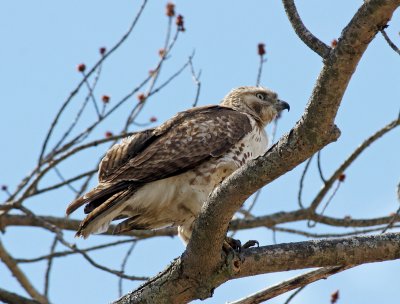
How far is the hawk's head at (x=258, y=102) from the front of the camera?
31.1 feet

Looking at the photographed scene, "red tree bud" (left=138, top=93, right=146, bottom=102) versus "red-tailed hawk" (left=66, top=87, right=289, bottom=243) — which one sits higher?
"red tree bud" (left=138, top=93, right=146, bottom=102)

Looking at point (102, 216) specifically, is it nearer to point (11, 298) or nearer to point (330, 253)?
point (11, 298)

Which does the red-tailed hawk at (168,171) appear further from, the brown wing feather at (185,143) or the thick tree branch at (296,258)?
the thick tree branch at (296,258)

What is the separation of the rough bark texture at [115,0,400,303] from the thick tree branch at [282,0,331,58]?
103 mm

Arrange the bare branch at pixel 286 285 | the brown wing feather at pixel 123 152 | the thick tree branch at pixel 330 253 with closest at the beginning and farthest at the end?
the thick tree branch at pixel 330 253 → the bare branch at pixel 286 285 → the brown wing feather at pixel 123 152

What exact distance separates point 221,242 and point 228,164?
181 centimetres

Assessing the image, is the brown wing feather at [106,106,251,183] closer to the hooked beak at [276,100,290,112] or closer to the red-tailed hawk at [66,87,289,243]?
the red-tailed hawk at [66,87,289,243]

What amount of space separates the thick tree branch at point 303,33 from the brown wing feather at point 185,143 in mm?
2554

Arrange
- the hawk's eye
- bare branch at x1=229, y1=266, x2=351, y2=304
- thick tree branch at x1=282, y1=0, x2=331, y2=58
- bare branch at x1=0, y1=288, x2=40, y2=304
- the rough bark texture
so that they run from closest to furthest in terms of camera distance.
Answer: the rough bark texture, thick tree branch at x1=282, y1=0, x2=331, y2=58, bare branch at x1=229, y1=266, x2=351, y2=304, bare branch at x1=0, y1=288, x2=40, y2=304, the hawk's eye

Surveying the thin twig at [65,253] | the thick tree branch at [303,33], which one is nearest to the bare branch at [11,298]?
the thin twig at [65,253]

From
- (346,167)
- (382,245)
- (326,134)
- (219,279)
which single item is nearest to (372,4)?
(326,134)

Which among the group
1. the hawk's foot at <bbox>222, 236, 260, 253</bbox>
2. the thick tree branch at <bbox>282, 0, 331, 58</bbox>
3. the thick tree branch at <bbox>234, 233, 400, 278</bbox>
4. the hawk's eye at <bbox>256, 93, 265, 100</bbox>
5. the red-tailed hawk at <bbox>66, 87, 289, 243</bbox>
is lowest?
the thick tree branch at <bbox>234, 233, 400, 278</bbox>

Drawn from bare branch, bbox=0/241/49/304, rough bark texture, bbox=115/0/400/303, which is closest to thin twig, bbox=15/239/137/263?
bare branch, bbox=0/241/49/304

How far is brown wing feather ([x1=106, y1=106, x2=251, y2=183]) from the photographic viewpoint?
736 cm
